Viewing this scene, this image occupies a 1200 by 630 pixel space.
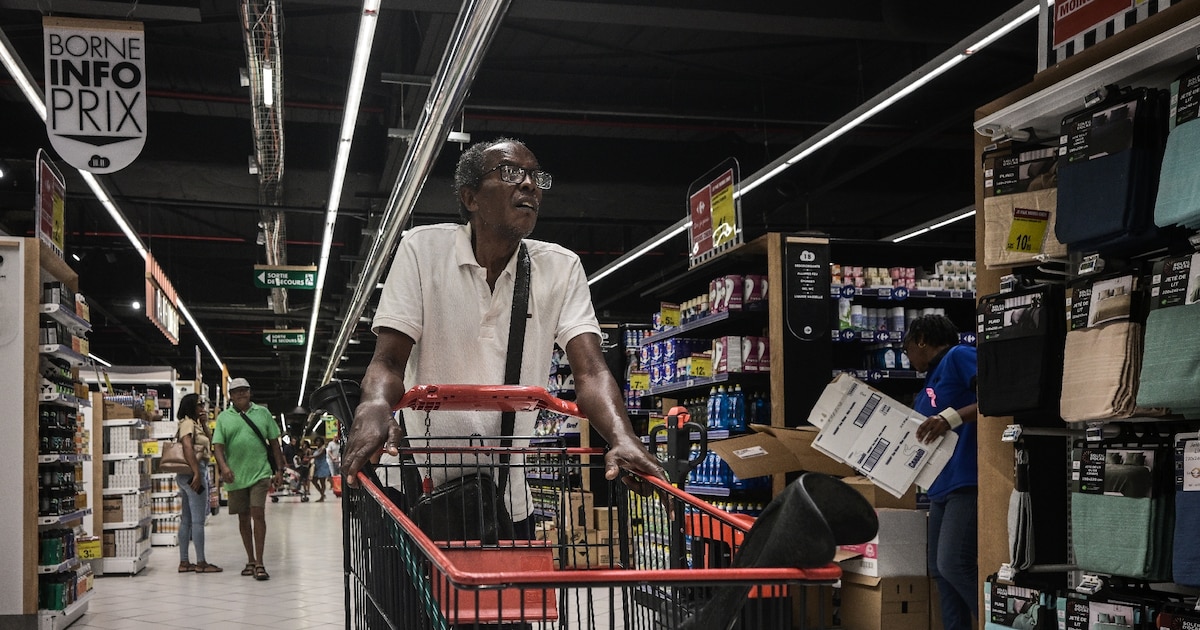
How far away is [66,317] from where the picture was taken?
677 cm

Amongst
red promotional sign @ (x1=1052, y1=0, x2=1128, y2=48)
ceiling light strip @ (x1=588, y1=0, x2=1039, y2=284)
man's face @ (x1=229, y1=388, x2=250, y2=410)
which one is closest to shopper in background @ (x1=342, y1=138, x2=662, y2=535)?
red promotional sign @ (x1=1052, y1=0, x2=1128, y2=48)

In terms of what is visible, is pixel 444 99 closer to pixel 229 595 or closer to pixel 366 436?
pixel 229 595

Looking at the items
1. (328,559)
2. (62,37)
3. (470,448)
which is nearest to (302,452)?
(328,559)

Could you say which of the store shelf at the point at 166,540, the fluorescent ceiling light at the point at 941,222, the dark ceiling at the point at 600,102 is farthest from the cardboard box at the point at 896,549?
the store shelf at the point at 166,540

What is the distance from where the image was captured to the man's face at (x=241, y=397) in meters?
9.68

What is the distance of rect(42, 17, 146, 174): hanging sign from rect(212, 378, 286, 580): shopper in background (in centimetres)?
251

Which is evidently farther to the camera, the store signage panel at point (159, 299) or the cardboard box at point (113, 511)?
the store signage panel at point (159, 299)

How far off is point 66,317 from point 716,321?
12.7ft

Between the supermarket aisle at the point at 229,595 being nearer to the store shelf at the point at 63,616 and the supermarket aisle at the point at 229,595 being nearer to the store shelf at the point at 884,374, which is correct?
the store shelf at the point at 63,616

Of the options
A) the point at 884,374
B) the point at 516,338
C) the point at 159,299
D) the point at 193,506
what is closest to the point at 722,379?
the point at 884,374

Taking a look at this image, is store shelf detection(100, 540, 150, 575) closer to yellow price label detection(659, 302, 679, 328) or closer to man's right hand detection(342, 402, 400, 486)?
yellow price label detection(659, 302, 679, 328)

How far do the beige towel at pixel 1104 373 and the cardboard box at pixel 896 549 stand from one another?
7.62 ft

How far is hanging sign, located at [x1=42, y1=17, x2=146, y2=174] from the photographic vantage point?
24.1 feet

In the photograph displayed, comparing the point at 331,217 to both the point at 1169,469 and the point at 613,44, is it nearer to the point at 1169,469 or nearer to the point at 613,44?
the point at 613,44
